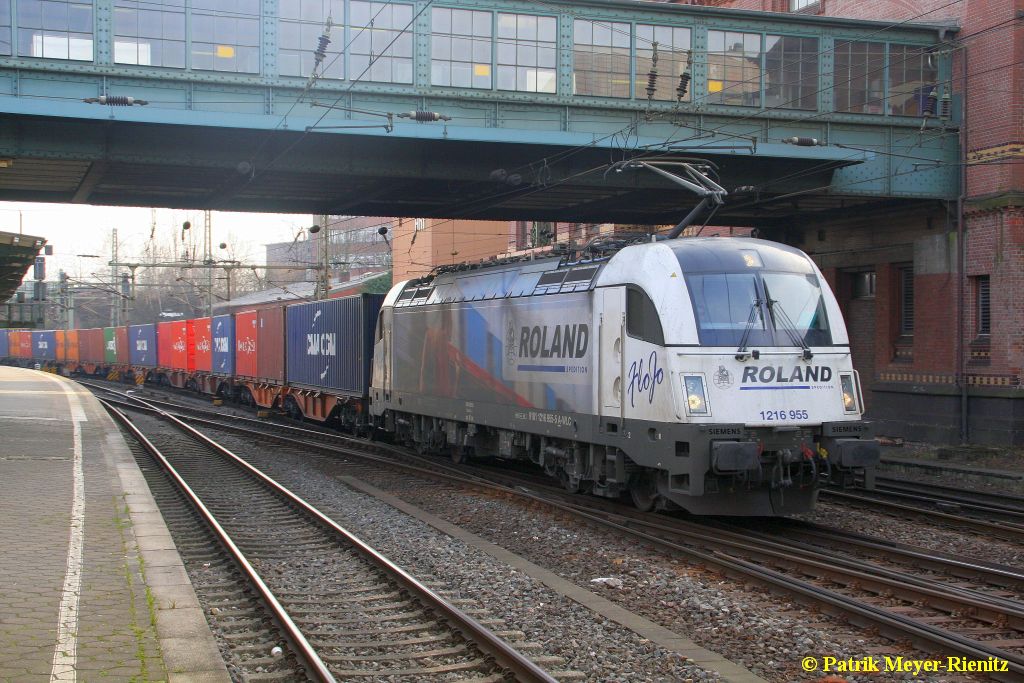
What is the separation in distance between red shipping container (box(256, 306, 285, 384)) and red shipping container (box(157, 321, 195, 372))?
1061 cm

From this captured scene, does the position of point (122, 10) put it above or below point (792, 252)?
above

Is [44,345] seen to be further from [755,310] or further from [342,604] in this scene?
[342,604]

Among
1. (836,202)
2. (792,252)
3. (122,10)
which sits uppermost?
(122,10)

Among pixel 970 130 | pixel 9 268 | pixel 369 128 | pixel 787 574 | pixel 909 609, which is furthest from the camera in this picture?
pixel 9 268

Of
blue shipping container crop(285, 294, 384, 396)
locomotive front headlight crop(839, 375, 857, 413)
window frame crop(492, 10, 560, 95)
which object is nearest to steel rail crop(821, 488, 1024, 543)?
locomotive front headlight crop(839, 375, 857, 413)

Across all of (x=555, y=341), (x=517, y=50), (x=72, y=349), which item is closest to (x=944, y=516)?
(x=555, y=341)

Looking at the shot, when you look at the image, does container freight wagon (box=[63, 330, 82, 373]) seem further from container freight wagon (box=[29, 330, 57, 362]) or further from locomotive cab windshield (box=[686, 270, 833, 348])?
locomotive cab windshield (box=[686, 270, 833, 348])

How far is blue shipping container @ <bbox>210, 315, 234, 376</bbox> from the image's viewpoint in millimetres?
34031

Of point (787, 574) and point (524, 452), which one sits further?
point (524, 452)

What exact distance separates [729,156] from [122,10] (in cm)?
1068

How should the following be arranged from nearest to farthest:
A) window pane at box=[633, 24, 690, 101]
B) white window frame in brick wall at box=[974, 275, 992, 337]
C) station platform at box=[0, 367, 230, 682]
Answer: station platform at box=[0, 367, 230, 682] → window pane at box=[633, 24, 690, 101] → white window frame in brick wall at box=[974, 275, 992, 337]

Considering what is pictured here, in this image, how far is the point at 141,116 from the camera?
51.3ft

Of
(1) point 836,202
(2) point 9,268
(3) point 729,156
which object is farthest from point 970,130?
(2) point 9,268

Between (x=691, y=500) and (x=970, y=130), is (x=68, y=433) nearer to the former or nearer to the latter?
(x=691, y=500)
